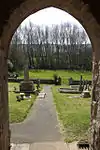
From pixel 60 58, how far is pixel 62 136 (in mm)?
49507

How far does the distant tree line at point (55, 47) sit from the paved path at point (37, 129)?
40234 millimetres

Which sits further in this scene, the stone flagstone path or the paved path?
the paved path

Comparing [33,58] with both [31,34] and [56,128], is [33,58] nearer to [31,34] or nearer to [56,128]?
[31,34]

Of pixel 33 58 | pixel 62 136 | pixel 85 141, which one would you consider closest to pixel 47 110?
pixel 62 136

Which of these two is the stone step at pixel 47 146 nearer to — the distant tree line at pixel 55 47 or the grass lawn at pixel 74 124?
the grass lawn at pixel 74 124

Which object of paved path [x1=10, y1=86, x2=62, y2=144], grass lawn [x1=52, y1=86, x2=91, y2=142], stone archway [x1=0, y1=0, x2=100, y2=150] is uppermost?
stone archway [x1=0, y1=0, x2=100, y2=150]

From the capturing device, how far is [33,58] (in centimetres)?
5997

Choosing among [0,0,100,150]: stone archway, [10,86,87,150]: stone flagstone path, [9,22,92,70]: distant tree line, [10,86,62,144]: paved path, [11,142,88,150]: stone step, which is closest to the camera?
[0,0,100,150]: stone archway

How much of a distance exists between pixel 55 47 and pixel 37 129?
2132 inches

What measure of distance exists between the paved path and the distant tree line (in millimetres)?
40234

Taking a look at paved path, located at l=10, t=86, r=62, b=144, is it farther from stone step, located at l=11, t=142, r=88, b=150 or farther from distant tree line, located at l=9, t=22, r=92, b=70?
distant tree line, located at l=9, t=22, r=92, b=70

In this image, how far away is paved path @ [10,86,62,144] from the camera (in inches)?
424

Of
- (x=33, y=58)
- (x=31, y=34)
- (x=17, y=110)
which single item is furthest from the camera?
(x=31, y=34)

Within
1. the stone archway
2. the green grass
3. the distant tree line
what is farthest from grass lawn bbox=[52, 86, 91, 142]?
the distant tree line
